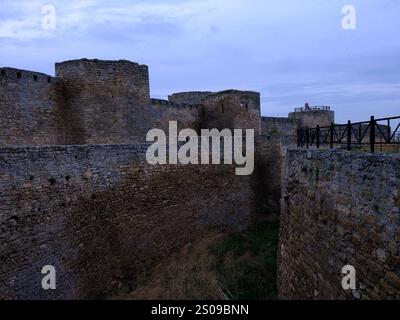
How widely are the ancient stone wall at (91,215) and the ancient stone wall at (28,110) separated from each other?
227 inches

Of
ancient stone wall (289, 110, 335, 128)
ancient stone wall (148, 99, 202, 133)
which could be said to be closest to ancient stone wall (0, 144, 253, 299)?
ancient stone wall (148, 99, 202, 133)

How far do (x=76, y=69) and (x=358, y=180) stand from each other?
1374 centimetres

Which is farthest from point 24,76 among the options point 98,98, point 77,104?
point 98,98

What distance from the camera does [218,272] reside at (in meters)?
12.9

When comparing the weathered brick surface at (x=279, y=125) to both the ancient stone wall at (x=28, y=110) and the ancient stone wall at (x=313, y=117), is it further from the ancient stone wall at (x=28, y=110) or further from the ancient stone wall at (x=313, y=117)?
the ancient stone wall at (x=28, y=110)

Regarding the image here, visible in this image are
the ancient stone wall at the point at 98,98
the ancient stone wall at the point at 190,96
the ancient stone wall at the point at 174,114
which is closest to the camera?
the ancient stone wall at the point at 98,98

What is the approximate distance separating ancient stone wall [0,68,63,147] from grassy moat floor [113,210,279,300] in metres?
7.50

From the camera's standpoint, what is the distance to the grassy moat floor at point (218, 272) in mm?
11188

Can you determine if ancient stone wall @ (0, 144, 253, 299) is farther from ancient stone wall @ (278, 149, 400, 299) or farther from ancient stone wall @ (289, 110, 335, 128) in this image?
ancient stone wall @ (289, 110, 335, 128)

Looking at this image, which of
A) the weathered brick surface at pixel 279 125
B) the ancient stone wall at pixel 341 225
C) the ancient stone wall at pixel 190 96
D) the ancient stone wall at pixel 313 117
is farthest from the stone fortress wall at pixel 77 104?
the ancient stone wall at pixel 313 117

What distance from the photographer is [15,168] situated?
889cm

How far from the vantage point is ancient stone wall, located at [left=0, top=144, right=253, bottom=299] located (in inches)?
348
